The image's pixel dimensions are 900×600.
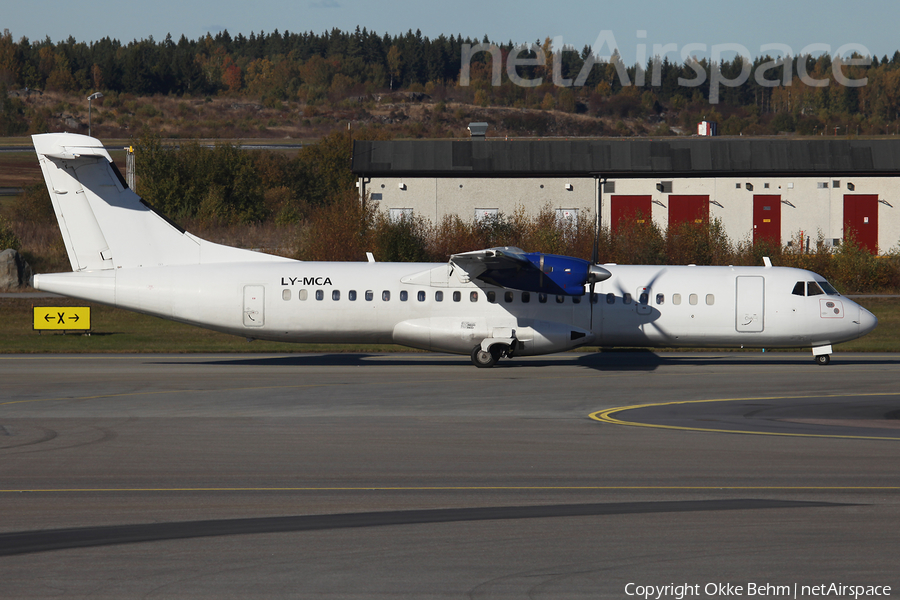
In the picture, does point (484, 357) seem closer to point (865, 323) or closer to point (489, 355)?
point (489, 355)

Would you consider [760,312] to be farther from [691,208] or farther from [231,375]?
[691,208]

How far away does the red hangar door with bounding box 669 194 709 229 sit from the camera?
177 feet

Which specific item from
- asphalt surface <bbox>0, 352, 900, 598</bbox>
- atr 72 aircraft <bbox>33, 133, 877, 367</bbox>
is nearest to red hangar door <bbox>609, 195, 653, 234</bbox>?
atr 72 aircraft <bbox>33, 133, 877, 367</bbox>

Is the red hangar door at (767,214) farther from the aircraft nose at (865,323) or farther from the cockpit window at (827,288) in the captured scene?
the aircraft nose at (865,323)

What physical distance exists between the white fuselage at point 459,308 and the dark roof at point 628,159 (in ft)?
95.9

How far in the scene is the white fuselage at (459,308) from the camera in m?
24.9

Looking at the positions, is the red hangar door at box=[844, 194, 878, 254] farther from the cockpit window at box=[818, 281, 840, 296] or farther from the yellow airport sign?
the yellow airport sign

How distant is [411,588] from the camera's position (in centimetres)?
800

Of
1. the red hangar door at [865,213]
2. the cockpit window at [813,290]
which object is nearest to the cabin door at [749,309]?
the cockpit window at [813,290]

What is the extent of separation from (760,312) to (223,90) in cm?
17636

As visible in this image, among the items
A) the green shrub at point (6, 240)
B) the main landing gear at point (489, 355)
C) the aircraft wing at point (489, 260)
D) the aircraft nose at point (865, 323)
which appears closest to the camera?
the aircraft wing at point (489, 260)

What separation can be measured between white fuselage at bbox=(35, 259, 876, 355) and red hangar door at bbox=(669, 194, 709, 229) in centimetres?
2929

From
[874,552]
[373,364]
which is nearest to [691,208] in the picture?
[373,364]

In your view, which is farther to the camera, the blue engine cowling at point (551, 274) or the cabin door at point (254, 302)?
the cabin door at point (254, 302)
